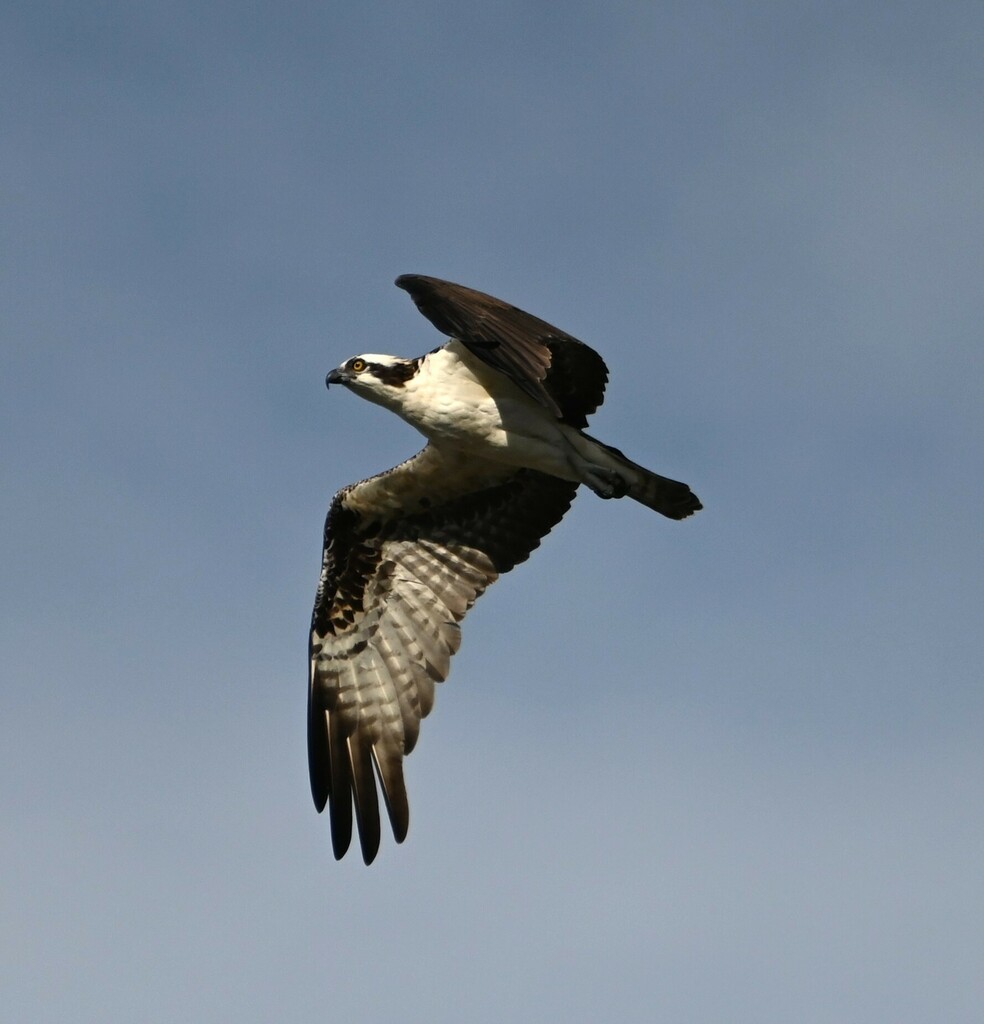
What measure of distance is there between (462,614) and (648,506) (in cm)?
213

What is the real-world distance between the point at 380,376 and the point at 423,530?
1838 mm

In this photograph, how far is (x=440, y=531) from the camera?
49.2 ft

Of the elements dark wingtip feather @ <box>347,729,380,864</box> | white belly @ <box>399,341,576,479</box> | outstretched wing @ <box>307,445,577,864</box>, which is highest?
white belly @ <box>399,341,576,479</box>

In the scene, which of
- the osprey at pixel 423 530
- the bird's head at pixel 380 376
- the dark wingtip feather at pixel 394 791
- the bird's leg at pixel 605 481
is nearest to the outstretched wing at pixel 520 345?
the osprey at pixel 423 530

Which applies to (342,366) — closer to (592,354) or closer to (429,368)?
(429,368)

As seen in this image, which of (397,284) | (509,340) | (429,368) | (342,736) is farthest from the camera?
(342,736)

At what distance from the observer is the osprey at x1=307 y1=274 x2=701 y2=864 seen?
13633 mm

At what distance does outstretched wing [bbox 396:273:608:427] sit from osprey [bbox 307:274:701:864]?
3cm

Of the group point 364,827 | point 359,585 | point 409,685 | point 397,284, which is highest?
point 397,284

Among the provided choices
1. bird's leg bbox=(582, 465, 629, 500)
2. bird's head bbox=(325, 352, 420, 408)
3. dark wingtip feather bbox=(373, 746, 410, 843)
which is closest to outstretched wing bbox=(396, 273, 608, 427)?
bird's leg bbox=(582, 465, 629, 500)

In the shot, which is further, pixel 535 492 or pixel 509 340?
pixel 535 492

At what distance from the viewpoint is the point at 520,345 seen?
11.3m

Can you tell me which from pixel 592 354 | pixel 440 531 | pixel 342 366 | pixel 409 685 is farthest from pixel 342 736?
pixel 592 354

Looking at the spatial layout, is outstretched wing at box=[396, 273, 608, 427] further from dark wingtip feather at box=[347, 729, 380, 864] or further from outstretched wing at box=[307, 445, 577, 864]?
dark wingtip feather at box=[347, 729, 380, 864]
